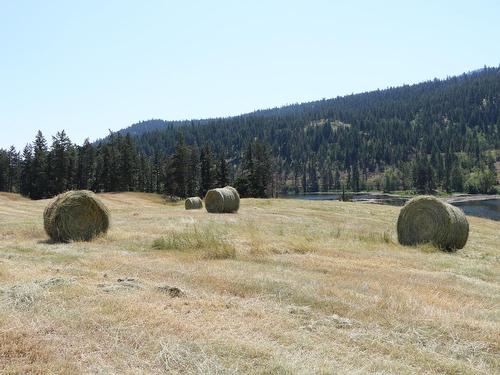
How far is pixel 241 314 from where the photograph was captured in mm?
7328

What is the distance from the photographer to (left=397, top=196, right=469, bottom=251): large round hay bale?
18203 mm

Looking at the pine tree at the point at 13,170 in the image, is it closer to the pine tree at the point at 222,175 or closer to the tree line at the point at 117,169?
the tree line at the point at 117,169

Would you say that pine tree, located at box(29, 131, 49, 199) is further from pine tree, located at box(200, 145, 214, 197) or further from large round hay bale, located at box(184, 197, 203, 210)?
large round hay bale, located at box(184, 197, 203, 210)

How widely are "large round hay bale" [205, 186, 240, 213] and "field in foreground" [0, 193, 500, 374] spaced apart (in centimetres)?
2081

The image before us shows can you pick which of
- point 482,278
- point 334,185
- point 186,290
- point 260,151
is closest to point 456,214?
point 482,278

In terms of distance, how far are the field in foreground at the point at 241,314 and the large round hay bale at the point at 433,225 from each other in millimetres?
5072

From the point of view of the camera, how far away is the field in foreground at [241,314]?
5508mm

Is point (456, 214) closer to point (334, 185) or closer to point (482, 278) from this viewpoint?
point (482, 278)

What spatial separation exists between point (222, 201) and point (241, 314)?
88.2ft

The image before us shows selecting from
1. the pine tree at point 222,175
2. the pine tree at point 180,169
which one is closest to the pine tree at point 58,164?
the pine tree at point 180,169

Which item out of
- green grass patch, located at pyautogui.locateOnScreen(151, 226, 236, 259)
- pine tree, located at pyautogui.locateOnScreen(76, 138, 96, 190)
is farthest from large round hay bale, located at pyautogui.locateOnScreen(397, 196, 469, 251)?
pine tree, located at pyautogui.locateOnScreen(76, 138, 96, 190)

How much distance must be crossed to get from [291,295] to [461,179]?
14969cm

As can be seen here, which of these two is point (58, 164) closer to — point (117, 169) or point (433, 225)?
point (117, 169)

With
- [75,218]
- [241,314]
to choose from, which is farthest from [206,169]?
[241,314]
